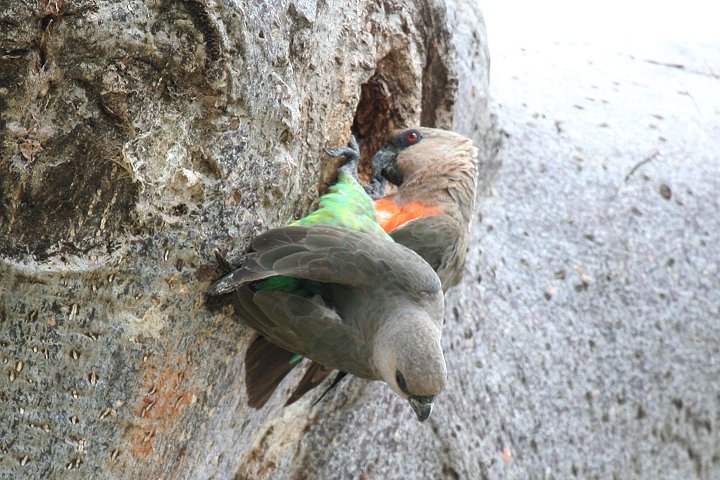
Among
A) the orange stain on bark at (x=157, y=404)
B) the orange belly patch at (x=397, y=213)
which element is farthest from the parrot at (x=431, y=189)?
the orange stain on bark at (x=157, y=404)

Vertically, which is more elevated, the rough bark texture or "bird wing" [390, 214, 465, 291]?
the rough bark texture

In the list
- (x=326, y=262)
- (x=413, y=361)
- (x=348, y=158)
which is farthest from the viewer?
(x=348, y=158)

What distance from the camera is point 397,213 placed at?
11.1 feet

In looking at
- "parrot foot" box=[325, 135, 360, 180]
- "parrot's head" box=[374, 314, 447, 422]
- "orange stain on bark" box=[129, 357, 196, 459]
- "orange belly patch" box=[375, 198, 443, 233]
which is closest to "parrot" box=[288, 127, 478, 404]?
"orange belly patch" box=[375, 198, 443, 233]

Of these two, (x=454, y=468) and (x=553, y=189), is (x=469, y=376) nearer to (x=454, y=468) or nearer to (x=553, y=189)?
(x=454, y=468)

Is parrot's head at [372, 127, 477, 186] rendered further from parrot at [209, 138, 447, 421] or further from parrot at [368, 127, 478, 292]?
parrot at [209, 138, 447, 421]

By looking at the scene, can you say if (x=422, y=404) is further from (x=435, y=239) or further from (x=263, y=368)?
(x=435, y=239)

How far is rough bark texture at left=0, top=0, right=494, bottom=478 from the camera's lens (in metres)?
2.09

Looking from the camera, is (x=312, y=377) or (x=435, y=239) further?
(x=435, y=239)

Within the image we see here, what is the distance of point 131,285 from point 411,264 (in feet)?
2.78

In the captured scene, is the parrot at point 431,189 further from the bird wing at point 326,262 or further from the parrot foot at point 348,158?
the bird wing at point 326,262

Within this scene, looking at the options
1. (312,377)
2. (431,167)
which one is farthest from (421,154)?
(312,377)

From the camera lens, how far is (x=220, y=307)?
2.47 metres

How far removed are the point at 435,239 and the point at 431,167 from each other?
0.45 m
